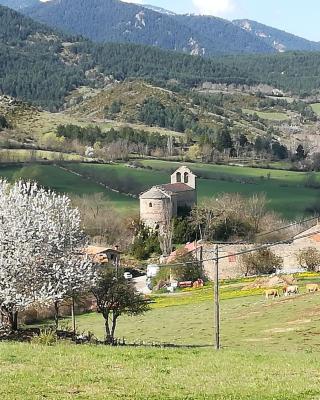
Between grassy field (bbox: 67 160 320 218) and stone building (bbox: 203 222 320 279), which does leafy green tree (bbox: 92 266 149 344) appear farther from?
grassy field (bbox: 67 160 320 218)

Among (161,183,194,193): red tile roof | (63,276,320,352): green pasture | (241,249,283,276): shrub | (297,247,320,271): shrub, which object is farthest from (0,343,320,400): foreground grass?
(161,183,194,193): red tile roof

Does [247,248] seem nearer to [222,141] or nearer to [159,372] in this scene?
[159,372]

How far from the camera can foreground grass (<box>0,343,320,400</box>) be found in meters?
14.2

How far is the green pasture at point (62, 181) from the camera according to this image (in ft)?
332

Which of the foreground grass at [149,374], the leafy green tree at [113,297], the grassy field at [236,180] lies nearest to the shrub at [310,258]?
the grassy field at [236,180]

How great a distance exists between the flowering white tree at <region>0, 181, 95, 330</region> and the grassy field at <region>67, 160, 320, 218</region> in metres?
66.5

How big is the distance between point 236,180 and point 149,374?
99880mm

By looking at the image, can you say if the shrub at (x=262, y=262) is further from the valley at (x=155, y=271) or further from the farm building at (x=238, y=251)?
the farm building at (x=238, y=251)

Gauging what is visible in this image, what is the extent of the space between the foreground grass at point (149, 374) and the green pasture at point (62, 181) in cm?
7696

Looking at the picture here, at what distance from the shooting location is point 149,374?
1652cm

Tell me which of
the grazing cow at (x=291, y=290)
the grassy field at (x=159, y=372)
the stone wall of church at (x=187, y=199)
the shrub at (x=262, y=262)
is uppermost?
the grassy field at (x=159, y=372)

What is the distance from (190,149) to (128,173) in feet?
136

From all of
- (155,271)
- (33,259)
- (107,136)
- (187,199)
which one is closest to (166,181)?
(187,199)

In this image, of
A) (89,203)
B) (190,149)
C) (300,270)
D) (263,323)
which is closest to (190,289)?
(300,270)
